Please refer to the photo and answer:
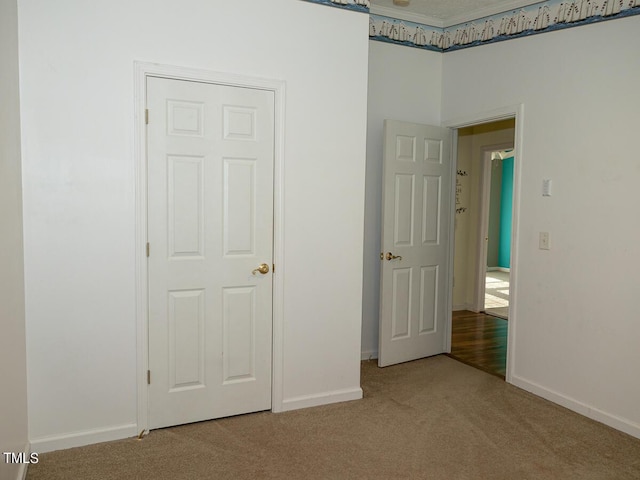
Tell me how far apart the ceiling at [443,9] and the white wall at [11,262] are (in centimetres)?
→ 274

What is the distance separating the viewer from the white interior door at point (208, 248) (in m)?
2.86

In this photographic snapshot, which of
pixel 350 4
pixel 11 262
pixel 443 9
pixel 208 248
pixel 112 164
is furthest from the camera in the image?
pixel 443 9

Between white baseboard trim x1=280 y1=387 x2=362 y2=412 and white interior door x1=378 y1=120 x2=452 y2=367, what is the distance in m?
0.70

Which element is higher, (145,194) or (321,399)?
(145,194)

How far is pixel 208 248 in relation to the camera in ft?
9.77

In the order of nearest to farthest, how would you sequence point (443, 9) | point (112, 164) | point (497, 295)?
point (112, 164) → point (443, 9) → point (497, 295)

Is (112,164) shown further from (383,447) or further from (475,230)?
(475,230)

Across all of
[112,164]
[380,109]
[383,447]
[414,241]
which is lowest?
[383,447]

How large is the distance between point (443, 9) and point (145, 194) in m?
2.88

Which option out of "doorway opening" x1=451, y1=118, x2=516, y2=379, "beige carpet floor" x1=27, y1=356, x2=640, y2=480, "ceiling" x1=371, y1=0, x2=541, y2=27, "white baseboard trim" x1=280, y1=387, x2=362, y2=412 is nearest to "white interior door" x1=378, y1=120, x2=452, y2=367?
"white baseboard trim" x1=280, y1=387, x2=362, y2=412

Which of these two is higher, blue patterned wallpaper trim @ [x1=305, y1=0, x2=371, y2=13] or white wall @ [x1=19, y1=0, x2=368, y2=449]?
blue patterned wallpaper trim @ [x1=305, y1=0, x2=371, y2=13]

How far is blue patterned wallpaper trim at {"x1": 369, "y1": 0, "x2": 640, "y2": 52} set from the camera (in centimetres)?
315

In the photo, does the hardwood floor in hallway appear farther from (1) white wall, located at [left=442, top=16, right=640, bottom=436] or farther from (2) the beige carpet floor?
(2) the beige carpet floor

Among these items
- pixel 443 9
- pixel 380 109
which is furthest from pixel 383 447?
pixel 443 9
